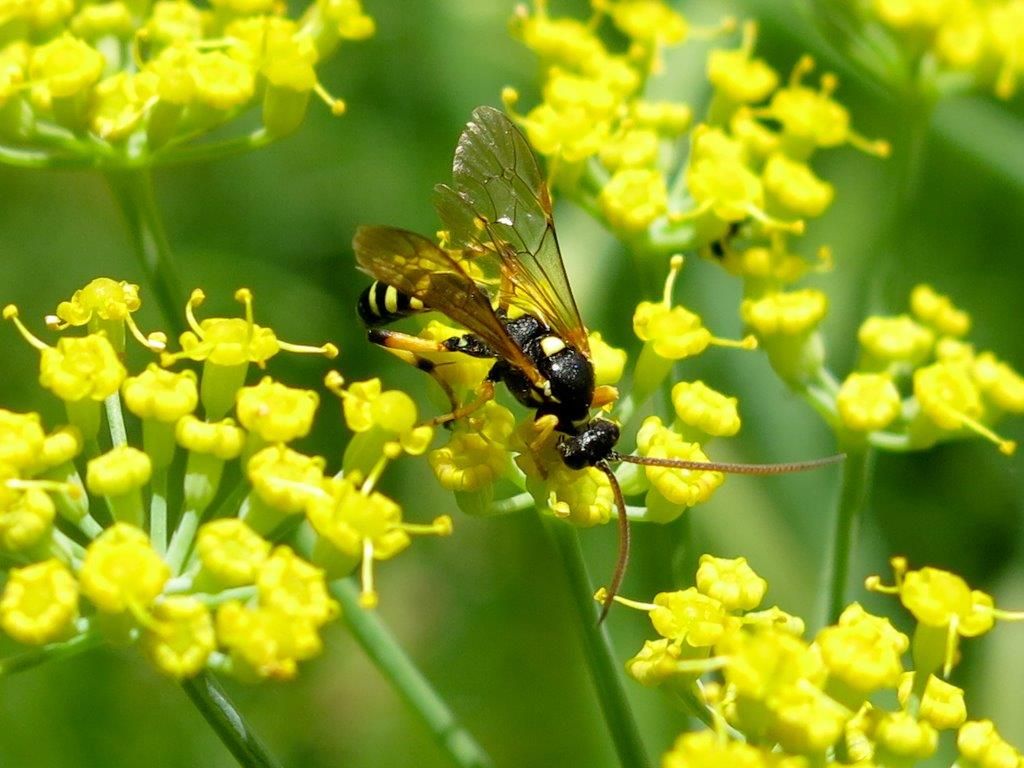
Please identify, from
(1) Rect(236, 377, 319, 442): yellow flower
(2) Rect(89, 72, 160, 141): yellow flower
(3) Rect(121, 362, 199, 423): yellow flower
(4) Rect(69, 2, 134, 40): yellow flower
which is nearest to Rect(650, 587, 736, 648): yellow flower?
(1) Rect(236, 377, 319, 442): yellow flower

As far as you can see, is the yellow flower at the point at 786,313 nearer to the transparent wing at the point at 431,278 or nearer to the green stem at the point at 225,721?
the transparent wing at the point at 431,278

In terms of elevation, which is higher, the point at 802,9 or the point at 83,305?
the point at 802,9

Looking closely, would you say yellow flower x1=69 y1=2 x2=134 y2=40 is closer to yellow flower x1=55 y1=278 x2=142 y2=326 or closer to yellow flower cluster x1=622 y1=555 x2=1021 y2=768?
yellow flower x1=55 y1=278 x2=142 y2=326

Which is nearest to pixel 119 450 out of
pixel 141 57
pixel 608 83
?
pixel 141 57

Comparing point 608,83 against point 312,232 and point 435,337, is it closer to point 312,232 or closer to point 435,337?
point 435,337

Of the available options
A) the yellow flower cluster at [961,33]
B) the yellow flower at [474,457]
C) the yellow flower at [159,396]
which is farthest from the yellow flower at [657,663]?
the yellow flower cluster at [961,33]

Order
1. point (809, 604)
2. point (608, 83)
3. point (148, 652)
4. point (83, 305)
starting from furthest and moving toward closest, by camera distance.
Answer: point (809, 604) < point (608, 83) < point (83, 305) < point (148, 652)
